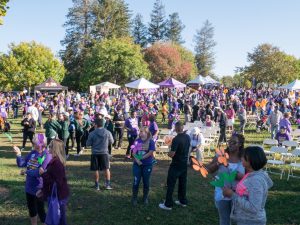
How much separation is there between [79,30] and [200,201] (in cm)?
5099

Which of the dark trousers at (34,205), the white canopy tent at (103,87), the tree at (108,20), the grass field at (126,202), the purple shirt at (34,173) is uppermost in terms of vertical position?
the tree at (108,20)

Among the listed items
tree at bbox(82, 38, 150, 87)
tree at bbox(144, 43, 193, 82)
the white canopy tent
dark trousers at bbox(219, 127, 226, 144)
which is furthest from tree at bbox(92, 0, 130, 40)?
dark trousers at bbox(219, 127, 226, 144)

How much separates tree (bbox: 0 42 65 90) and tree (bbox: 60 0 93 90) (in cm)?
741

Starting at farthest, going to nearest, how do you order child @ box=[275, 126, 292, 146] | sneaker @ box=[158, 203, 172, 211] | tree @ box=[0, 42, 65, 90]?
tree @ box=[0, 42, 65, 90] < child @ box=[275, 126, 292, 146] < sneaker @ box=[158, 203, 172, 211]

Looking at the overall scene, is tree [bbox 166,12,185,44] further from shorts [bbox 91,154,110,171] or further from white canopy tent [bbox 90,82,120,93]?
shorts [bbox 91,154,110,171]

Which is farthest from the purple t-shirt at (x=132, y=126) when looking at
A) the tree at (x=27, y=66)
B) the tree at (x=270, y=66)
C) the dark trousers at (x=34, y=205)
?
the tree at (x=270, y=66)

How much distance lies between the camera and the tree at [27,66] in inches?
1682

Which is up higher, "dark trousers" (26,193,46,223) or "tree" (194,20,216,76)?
"tree" (194,20,216,76)

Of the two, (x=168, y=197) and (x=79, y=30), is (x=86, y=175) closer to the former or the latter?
(x=168, y=197)

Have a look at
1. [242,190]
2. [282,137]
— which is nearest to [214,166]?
[242,190]

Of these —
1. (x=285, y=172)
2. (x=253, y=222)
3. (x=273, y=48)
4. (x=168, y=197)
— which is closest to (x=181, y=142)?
(x=168, y=197)

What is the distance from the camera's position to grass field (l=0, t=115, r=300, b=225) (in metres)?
6.32

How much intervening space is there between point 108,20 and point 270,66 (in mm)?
25953

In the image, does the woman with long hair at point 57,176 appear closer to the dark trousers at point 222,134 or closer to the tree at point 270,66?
the dark trousers at point 222,134
